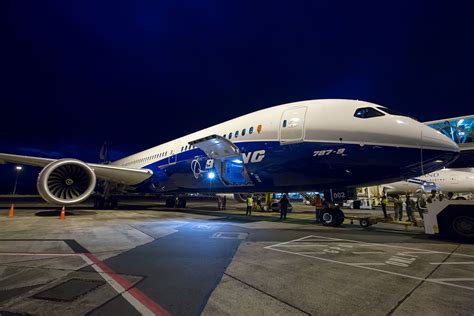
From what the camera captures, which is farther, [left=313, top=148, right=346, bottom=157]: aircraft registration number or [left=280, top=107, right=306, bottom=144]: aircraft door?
[left=280, top=107, right=306, bottom=144]: aircraft door

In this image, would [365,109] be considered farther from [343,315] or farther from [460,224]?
[343,315]

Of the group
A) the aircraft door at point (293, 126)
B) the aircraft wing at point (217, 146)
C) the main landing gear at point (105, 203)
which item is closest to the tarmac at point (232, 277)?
the aircraft door at point (293, 126)

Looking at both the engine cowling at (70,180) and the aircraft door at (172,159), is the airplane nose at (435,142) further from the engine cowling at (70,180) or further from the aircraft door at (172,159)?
the engine cowling at (70,180)

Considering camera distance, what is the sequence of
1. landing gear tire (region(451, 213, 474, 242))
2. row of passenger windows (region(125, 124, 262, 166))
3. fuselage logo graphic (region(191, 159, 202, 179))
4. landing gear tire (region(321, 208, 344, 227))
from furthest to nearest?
fuselage logo graphic (region(191, 159, 202, 179)) < row of passenger windows (region(125, 124, 262, 166)) < landing gear tire (region(321, 208, 344, 227)) < landing gear tire (region(451, 213, 474, 242))

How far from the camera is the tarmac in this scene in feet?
9.29

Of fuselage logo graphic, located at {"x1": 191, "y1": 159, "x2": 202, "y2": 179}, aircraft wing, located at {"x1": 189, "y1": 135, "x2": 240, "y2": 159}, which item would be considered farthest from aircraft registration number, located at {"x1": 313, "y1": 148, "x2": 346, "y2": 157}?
fuselage logo graphic, located at {"x1": 191, "y1": 159, "x2": 202, "y2": 179}

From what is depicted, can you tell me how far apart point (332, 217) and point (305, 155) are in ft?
8.80

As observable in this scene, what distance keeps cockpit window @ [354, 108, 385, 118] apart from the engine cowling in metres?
11.2

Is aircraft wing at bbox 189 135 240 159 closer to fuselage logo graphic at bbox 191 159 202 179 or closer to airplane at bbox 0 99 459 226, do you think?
airplane at bbox 0 99 459 226

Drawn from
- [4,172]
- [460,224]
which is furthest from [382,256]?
[4,172]

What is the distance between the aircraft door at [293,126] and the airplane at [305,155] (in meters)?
0.03

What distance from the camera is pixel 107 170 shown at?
14773mm

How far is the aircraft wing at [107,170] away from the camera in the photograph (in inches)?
521

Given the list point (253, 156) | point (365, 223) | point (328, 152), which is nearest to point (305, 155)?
point (328, 152)
